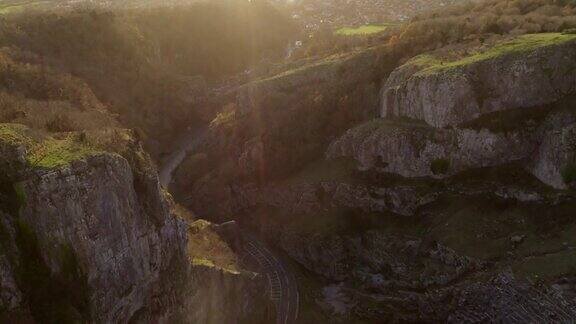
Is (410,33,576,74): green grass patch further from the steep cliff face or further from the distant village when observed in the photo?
the distant village

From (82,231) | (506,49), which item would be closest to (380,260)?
(506,49)

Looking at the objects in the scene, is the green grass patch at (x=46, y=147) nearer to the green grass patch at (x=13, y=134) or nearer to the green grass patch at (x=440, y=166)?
the green grass patch at (x=13, y=134)

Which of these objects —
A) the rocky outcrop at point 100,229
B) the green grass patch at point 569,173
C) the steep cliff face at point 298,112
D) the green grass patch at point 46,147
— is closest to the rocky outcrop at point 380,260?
the green grass patch at point 569,173

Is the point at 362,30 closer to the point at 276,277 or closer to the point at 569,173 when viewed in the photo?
the point at 276,277

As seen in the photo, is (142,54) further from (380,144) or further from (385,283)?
(385,283)

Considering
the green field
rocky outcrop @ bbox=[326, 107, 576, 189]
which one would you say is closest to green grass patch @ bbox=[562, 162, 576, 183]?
rocky outcrop @ bbox=[326, 107, 576, 189]

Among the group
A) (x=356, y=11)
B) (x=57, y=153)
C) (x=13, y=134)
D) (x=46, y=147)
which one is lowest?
(x=356, y=11)

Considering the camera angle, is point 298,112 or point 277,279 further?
point 298,112
